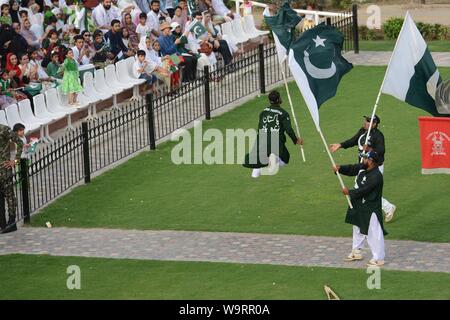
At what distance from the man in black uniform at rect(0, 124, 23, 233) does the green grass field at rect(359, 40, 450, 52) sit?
15.5m

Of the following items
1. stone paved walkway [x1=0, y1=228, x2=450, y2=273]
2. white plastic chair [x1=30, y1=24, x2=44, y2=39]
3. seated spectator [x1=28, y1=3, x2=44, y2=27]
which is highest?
seated spectator [x1=28, y1=3, x2=44, y2=27]

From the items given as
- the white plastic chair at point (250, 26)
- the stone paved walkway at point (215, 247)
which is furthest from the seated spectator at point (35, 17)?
the stone paved walkway at point (215, 247)

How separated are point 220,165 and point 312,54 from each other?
3.93 metres

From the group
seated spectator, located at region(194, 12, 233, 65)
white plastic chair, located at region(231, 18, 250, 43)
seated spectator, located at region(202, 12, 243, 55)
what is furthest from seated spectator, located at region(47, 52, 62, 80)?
white plastic chair, located at region(231, 18, 250, 43)

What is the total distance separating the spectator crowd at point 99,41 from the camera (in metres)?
31.3

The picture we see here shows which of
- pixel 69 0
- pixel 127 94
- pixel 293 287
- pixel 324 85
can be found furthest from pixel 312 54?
pixel 69 0

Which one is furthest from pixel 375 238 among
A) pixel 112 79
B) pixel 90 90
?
pixel 112 79

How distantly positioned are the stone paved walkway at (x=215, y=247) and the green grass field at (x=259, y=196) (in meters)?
0.36

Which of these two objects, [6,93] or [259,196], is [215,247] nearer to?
[259,196]

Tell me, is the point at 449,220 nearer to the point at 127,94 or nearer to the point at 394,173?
the point at 394,173

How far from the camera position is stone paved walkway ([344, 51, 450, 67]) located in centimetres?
3612

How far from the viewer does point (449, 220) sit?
24.2 m

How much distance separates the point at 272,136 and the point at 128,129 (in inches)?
198

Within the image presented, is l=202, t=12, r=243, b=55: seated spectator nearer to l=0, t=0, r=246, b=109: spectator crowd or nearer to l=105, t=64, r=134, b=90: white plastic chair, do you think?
l=0, t=0, r=246, b=109: spectator crowd
